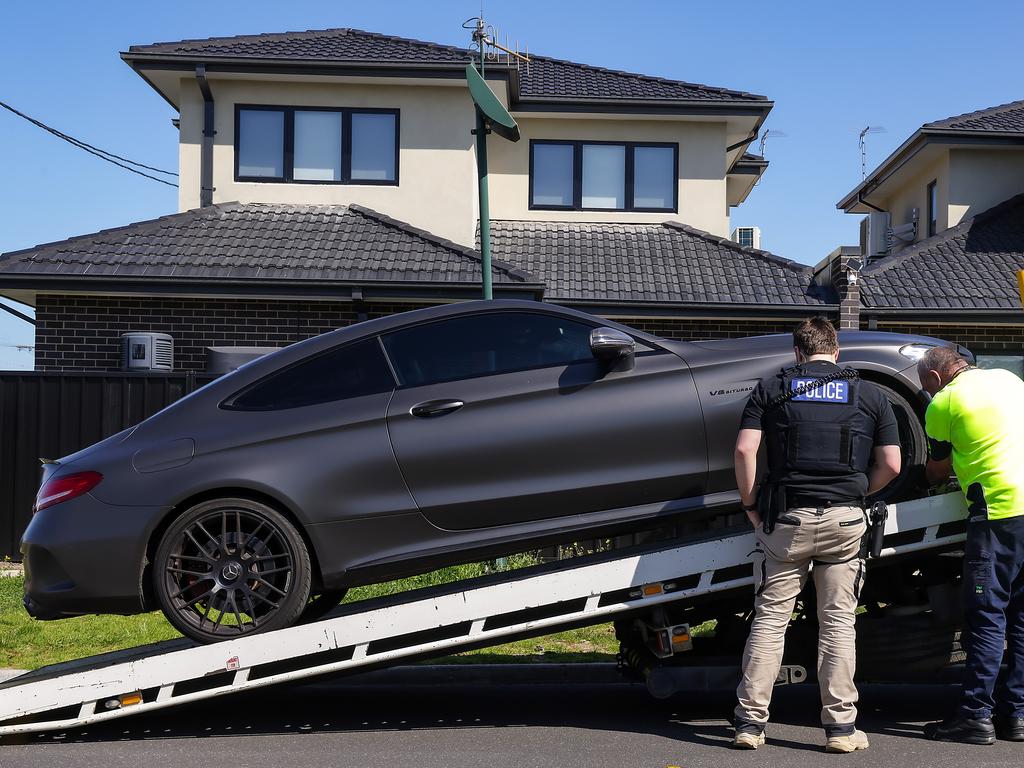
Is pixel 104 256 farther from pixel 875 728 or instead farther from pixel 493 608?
pixel 875 728

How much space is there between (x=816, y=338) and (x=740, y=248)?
11.8m

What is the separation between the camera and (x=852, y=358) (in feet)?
18.5

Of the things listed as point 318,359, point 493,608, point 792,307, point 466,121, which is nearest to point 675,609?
point 493,608

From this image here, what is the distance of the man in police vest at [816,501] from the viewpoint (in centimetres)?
514

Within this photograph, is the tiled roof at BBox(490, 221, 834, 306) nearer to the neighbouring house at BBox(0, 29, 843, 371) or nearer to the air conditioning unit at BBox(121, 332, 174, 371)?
the neighbouring house at BBox(0, 29, 843, 371)

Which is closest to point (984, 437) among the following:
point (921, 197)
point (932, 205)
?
point (932, 205)

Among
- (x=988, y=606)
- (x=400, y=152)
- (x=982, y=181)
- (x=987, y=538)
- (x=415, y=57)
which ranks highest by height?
(x=415, y=57)

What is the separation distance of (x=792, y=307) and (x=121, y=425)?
28.1 ft

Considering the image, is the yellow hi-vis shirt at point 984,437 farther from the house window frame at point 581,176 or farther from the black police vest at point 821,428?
the house window frame at point 581,176

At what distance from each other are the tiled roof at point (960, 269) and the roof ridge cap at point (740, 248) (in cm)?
93

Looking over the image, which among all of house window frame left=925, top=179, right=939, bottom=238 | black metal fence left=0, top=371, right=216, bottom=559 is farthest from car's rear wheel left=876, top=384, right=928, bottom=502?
house window frame left=925, top=179, right=939, bottom=238

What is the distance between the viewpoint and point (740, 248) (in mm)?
16719

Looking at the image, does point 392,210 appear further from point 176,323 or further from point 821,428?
point 821,428

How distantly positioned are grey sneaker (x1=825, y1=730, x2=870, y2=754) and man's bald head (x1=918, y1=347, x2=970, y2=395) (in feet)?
5.57
